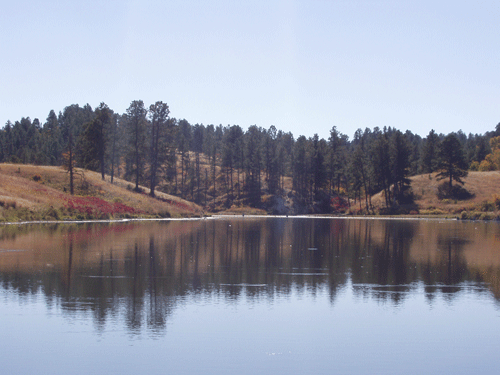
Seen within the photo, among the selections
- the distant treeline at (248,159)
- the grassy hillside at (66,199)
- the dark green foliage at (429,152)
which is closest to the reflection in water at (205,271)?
the grassy hillside at (66,199)

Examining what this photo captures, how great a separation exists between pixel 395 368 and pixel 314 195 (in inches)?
5243

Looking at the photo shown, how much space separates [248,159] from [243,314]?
138m

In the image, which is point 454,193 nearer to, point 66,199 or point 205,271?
point 66,199

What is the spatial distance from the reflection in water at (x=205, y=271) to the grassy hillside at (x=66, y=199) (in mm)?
19090

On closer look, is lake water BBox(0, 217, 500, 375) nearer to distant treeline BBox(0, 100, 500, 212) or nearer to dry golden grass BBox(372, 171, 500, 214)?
distant treeline BBox(0, 100, 500, 212)

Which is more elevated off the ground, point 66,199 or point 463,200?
point 463,200

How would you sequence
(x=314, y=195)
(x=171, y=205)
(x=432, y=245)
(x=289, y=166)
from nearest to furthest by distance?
(x=432, y=245)
(x=171, y=205)
(x=314, y=195)
(x=289, y=166)

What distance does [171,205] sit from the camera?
92.5 meters

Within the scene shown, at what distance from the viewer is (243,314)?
17.4 meters

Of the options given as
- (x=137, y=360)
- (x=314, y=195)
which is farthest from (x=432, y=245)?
(x=314, y=195)

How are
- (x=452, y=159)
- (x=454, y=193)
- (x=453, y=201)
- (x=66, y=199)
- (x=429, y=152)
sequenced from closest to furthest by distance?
(x=66, y=199), (x=453, y=201), (x=454, y=193), (x=452, y=159), (x=429, y=152)

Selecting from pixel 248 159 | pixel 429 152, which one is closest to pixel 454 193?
pixel 429 152

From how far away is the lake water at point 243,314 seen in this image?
1280 cm

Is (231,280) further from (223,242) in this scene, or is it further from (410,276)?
(223,242)
